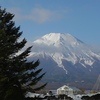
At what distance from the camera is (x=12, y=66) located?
3127 centimetres

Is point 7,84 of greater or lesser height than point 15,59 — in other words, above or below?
below

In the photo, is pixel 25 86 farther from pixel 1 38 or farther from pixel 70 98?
pixel 70 98

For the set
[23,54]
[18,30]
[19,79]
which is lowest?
[19,79]

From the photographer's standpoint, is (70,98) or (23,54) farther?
(70,98)

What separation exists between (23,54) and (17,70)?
2183 mm

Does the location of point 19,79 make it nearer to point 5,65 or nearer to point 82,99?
point 5,65

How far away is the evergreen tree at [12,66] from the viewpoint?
28250 millimetres

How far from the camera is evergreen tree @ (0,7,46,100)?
28250 millimetres

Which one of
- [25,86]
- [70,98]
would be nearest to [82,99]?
[70,98]

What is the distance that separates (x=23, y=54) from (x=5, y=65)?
2902 millimetres

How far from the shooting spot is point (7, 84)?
95.3 feet

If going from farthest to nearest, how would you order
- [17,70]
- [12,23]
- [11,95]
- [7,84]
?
[12,23] → [17,70] → [7,84] → [11,95]

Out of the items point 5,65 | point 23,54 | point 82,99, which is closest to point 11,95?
point 5,65

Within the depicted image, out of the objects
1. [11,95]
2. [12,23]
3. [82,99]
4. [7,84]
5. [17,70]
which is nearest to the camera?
[11,95]
